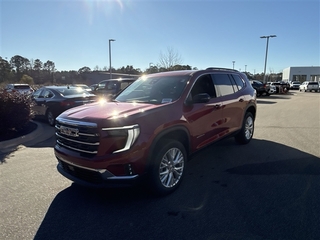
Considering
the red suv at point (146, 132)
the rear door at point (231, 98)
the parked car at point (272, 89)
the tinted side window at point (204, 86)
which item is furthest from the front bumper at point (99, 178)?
the parked car at point (272, 89)

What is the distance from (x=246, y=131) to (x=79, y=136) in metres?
4.42

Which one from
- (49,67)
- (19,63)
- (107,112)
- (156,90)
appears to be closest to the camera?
(107,112)

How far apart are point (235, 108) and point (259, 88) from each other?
2084 cm

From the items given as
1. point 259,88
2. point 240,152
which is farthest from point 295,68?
point 240,152

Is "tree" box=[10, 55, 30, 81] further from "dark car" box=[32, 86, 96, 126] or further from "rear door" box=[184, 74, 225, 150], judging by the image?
"rear door" box=[184, 74, 225, 150]

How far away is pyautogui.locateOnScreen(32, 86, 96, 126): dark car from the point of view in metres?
8.48

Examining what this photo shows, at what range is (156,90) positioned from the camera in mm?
4117

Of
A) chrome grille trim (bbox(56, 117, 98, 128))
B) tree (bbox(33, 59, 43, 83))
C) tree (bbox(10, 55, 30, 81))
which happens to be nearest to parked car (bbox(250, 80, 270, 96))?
chrome grille trim (bbox(56, 117, 98, 128))

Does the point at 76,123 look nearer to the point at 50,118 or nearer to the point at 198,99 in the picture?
the point at 198,99

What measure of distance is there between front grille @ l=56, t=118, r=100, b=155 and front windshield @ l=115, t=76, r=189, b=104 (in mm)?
1184

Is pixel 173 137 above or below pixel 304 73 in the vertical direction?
below

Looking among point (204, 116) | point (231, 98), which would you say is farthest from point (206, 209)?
point (231, 98)

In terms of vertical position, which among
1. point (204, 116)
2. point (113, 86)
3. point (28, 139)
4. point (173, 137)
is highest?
point (113, 86)

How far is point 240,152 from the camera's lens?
17.4ft
